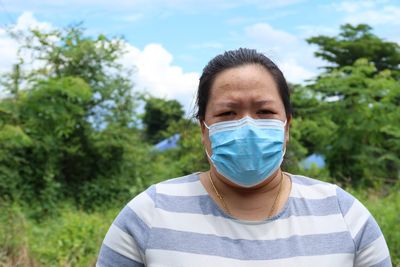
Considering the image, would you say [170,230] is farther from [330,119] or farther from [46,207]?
[330,119]

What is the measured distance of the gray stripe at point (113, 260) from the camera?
1.64m

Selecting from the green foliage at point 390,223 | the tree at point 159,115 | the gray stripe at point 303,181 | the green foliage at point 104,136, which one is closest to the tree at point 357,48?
the tree at point 159,115

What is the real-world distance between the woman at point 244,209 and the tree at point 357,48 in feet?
70.5

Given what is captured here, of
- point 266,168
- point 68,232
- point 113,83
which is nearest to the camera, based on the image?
point 266,168

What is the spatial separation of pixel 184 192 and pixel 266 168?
27 cm

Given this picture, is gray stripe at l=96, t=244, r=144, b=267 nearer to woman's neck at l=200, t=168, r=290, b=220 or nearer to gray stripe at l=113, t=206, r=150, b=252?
gray stripe at l=113, t=206, r=150, b=252

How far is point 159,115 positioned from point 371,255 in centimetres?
1525

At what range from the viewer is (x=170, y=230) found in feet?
5.36

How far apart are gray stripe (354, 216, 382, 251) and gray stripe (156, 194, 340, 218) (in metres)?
0.09

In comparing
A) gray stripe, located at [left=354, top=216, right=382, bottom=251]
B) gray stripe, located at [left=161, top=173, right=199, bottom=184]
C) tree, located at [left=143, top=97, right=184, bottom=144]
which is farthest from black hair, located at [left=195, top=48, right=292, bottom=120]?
tree, located at [left=143, top=97, right=184, bottom=144]

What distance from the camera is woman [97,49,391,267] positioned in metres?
1.61

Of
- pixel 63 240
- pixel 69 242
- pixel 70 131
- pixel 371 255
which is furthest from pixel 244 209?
pixel 70 131

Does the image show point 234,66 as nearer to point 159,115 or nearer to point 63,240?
point 63,240

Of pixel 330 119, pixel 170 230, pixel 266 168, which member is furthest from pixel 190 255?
pixel 330 119
